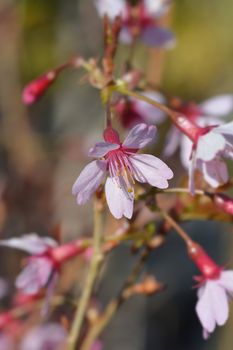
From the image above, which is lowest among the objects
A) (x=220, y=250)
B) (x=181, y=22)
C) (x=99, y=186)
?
(x=220, y=250)

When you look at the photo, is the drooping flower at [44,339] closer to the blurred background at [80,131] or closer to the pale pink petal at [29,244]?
the blurred background at [80,131]

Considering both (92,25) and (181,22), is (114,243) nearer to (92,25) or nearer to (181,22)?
(92,25)

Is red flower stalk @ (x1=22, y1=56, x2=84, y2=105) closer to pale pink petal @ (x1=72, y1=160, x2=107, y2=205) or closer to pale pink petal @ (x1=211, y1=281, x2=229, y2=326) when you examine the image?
pale pink petal @ (x1=72, y1=160, x2=107, y2=205)

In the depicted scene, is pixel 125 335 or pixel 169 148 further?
pixel 125 335

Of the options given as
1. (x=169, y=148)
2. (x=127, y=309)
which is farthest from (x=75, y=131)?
(x=169, y=148)

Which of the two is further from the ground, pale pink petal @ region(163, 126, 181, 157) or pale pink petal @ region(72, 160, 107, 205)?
pale pink petal @ region(72, 160, 107, 205)

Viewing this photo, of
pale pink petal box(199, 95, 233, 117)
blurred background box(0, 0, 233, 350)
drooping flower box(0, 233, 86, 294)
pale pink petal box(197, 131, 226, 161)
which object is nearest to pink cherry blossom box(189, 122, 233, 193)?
pale pink petal box(197, 131, 226, 161)
